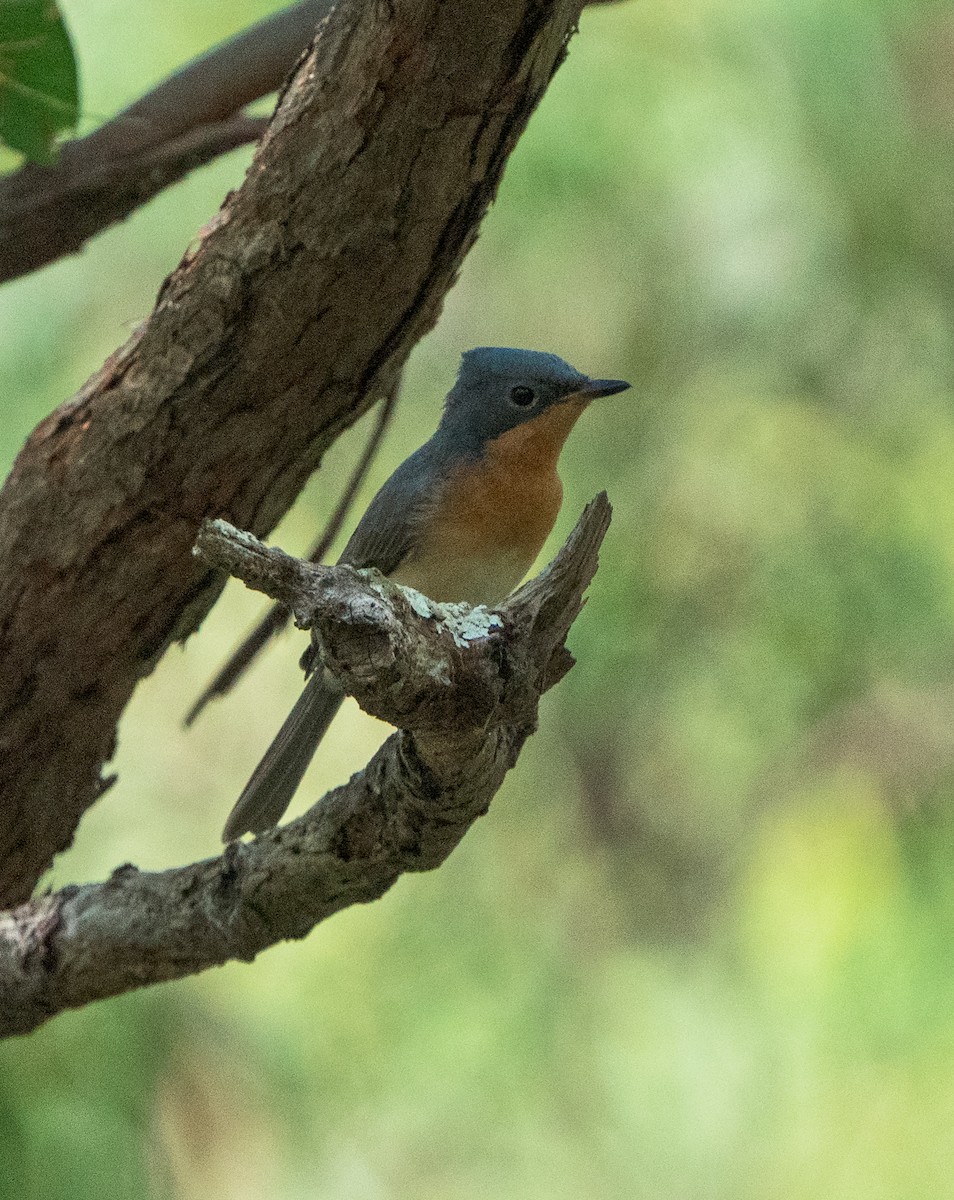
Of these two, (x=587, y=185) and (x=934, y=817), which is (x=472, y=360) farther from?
(x=934, y=817)

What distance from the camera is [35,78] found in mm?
3633

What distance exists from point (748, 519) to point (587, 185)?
1.35 meters

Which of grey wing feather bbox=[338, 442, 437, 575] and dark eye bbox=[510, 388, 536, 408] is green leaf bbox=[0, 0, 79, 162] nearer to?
grey wing feather bbox=[338, 442, 437, 575]

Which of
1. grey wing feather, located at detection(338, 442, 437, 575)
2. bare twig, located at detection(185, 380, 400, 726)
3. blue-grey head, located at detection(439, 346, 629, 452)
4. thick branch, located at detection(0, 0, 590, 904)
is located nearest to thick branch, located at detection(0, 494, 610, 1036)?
thick branch, located at detection(0, 0, 590, 904)

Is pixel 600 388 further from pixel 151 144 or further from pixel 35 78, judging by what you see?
pixel 35 78

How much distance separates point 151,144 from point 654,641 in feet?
8.81

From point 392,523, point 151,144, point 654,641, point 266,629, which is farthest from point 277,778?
point 654,641

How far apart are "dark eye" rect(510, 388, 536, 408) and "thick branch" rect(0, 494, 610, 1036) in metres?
1.76

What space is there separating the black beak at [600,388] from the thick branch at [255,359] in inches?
36.9

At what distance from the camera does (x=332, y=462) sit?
625 cm

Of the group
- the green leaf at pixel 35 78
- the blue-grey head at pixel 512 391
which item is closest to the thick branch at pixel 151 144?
the green leaf at pixel 35 78

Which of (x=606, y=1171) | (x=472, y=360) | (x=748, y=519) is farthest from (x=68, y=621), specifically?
(x=606, y=1171)

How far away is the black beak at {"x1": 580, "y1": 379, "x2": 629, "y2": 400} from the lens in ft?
14.1

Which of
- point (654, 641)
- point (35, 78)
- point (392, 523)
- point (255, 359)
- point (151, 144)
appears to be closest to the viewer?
point (255, 359)
